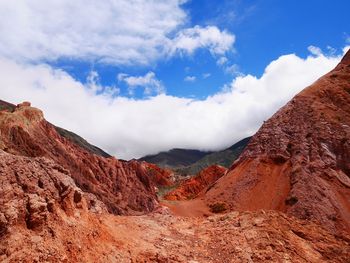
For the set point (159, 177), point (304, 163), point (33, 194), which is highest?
point (159, 177)

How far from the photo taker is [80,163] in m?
52.7

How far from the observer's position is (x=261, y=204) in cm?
3491

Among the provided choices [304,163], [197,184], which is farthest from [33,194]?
[197,184]

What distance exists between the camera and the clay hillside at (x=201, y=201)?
13984 millimetres

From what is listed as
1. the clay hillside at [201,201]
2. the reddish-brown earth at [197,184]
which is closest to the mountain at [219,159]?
the reddish-brown earth at [197,184]

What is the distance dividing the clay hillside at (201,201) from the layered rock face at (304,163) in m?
0.10

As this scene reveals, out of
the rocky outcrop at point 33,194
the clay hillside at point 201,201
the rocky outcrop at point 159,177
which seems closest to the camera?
the rocky outcrop at point 33,194

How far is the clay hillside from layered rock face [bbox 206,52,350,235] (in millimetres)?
96

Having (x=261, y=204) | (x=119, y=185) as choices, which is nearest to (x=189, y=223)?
(x=261, y=204)

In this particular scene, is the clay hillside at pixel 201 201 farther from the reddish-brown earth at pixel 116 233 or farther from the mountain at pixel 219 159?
the mountain at pixel 219 159

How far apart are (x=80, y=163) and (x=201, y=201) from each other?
19.0m

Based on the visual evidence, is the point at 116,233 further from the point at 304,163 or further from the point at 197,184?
the point at 197,184

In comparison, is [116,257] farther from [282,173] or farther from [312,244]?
[282,173]

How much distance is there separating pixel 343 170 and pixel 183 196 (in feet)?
126
